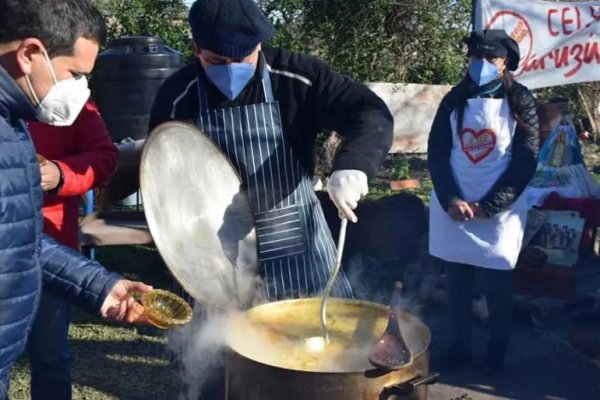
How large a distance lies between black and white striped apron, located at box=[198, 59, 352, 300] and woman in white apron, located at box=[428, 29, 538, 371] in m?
1.61

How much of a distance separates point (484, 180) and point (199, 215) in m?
2.18

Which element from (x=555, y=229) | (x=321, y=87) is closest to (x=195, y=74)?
(x=321, y=87)

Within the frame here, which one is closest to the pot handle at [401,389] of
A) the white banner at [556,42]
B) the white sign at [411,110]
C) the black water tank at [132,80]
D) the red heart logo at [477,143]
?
the red heart logo at [477,143]

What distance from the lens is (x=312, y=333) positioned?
2664 millimetres

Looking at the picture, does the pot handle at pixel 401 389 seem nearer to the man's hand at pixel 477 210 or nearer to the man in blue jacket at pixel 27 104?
the man in blue jacket at pixel 27 104

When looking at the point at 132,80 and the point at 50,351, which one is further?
the point at 132,80

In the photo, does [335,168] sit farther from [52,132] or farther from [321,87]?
[52,132]

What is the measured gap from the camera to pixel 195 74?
297 cm

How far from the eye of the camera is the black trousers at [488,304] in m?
4.52

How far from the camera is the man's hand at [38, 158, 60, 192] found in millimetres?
2965

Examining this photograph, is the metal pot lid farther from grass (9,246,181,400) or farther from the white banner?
the white banner

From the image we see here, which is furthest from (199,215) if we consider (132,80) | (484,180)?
(132,80)

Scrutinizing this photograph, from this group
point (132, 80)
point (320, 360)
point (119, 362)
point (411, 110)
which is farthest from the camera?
point (411, 110)

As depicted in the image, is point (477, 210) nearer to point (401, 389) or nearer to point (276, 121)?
point (276, 121)
